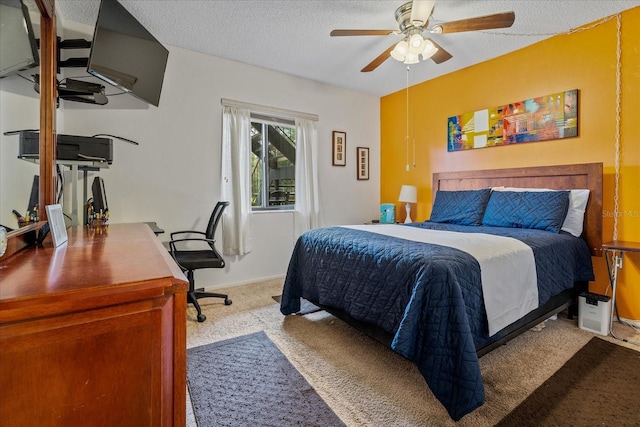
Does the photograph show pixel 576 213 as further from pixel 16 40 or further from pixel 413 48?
pixel 16 40

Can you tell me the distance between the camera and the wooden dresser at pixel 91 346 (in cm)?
56

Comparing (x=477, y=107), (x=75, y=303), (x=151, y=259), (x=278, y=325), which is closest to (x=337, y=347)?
(x=278, y=325)

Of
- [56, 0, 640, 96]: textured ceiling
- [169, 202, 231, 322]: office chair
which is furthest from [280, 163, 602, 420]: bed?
[56, 0, 640, 96]: textured ceiling

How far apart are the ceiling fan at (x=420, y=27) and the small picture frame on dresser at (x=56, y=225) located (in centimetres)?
208

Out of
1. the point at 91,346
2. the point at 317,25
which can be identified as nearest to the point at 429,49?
the point at 317,25

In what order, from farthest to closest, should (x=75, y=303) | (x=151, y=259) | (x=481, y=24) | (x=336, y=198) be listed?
(x=336, y=198) < (x=481, y=24) < (x=151, y=259) < (x=75, y=303)

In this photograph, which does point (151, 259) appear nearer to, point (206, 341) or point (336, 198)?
point (206, 341)

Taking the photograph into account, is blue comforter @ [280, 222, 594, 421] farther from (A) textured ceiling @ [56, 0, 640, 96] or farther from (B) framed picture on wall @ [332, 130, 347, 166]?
(B) framed picture on wall @ [332, 130, 347, 166]

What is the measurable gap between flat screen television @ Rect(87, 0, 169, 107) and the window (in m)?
1.31

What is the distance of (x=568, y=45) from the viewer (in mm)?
2891

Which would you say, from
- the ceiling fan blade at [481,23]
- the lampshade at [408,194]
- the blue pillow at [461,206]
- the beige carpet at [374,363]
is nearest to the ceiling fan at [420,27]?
the ceiling fan blade at [481,23]

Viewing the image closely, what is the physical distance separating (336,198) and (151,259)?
3.67 m

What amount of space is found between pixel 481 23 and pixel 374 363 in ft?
7.80

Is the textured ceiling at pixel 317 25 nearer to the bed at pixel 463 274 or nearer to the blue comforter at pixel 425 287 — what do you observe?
the bed at pixel 463 274
